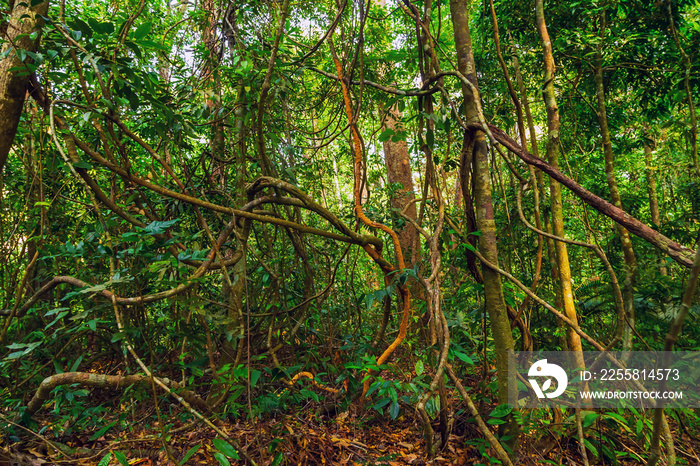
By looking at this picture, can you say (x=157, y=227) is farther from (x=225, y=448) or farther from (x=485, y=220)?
(x=485, y=220)

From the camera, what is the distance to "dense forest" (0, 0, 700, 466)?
177cm

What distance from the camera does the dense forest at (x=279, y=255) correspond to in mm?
1769

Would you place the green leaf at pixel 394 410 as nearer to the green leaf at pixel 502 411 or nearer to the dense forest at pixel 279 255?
the dense forest at pixel 279 255

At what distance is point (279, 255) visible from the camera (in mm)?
3471

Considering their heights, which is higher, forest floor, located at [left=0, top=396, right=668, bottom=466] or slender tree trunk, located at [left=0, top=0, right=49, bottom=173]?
slender tree trunk, located at [left=0, top=0, right=49, bottom=173]

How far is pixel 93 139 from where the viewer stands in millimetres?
2756

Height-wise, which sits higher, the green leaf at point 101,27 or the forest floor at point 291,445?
the green leaf at point 101,27

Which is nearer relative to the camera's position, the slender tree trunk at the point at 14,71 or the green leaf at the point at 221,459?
the green leaf at the point at 221,459

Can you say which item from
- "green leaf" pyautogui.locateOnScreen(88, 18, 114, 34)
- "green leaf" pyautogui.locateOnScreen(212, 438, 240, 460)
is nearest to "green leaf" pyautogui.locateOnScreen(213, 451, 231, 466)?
"green leaf" pyautogui.locateOnScreen(212, 438, 240, 460)

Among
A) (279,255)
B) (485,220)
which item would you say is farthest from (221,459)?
(279,255)

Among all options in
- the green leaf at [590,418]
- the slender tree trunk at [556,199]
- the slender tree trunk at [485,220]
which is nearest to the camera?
the green leaf at [590,418]

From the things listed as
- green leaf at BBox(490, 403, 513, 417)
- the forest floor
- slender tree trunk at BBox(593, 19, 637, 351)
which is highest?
slender tree trunk at BBox(593, 19, 637, 351)

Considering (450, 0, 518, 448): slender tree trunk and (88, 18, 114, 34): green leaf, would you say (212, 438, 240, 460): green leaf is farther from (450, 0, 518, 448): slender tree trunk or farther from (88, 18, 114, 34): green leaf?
(88, 18, 114, 34): green leaf

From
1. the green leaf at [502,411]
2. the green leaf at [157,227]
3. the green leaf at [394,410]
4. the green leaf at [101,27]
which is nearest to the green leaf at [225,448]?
the green leaf at [394,410]
